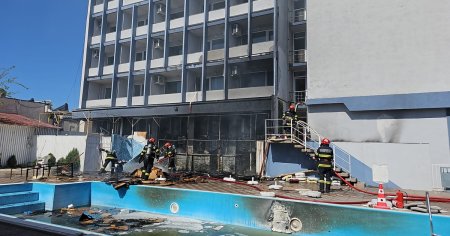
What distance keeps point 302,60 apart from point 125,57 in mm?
15935

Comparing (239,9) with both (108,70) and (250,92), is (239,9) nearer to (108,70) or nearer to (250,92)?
(250,92)

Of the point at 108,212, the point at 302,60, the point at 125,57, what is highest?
the point at 125,57

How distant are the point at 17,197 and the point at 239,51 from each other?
15299mm

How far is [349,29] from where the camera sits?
54.8 ft

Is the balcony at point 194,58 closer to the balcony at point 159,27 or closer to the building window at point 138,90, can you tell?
the balcony at point 159,27

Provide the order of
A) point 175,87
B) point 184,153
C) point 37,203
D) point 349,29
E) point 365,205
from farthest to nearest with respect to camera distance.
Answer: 1. point 175,87
2. point 184,153
3. point 349,29
4. point 37,203
5. point 365,205

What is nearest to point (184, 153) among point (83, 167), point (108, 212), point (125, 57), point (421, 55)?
point (83, 167)

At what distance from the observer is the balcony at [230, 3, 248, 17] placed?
21031 mm

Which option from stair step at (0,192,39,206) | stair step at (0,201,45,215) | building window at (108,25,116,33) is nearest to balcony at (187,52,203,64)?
building window at (108,25,116,33)

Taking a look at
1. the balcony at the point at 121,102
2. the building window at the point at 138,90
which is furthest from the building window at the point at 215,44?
the balcony at the point at 121,102

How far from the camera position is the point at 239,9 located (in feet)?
69.8

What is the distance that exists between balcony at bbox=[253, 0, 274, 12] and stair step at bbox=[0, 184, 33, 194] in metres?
16.6

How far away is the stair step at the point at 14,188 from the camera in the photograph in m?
10.8

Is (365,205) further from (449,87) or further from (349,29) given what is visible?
(349,29)
